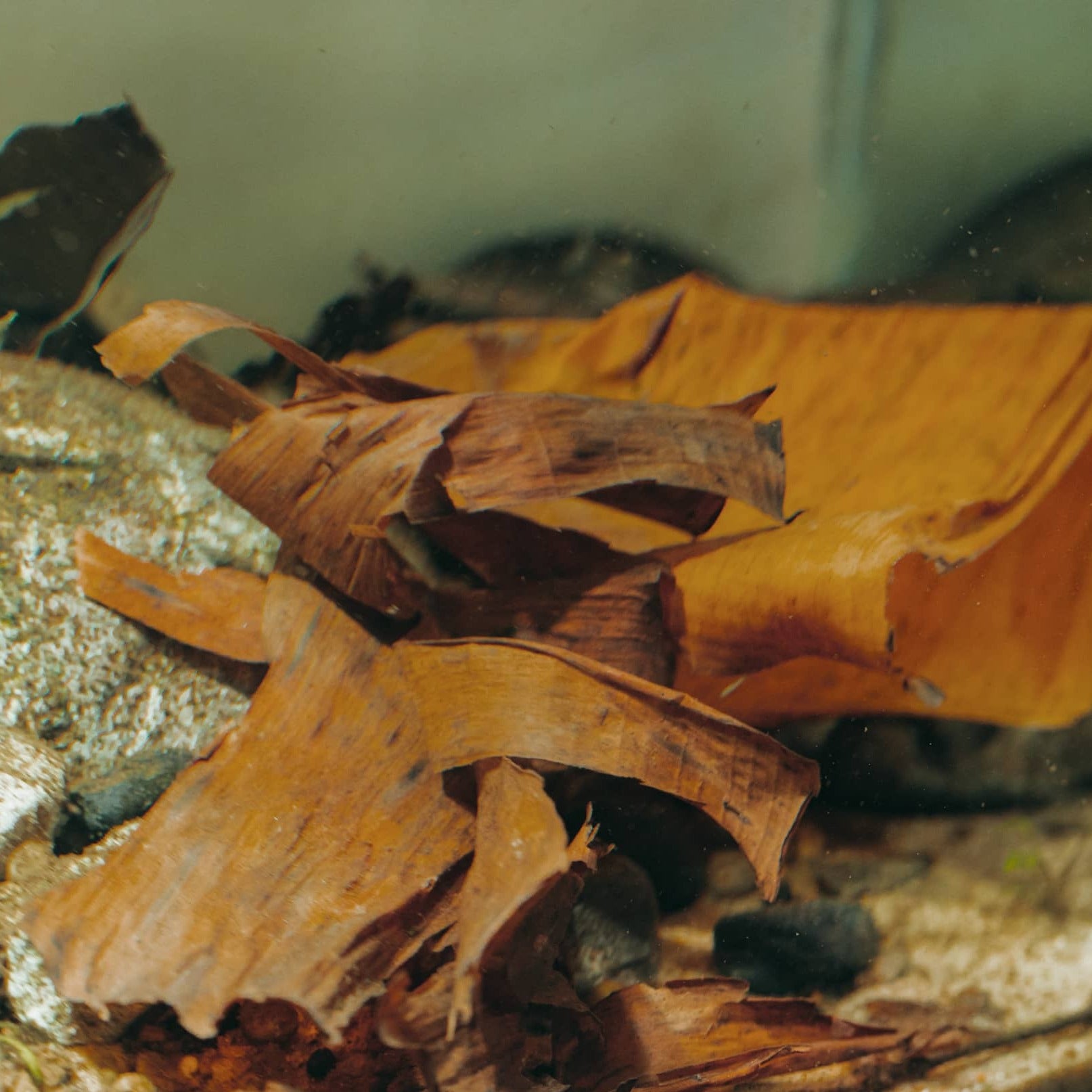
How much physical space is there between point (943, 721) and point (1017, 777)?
12cm

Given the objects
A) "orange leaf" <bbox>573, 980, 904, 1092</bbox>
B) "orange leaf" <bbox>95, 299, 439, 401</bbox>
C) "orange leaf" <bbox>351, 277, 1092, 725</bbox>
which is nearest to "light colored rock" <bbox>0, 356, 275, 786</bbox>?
"orange leaf" <bbox>95, 299, 439, 401</bbox>

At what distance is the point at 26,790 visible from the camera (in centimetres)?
95

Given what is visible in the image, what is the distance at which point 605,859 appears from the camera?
104cm

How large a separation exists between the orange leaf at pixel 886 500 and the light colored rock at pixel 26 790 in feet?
2.39

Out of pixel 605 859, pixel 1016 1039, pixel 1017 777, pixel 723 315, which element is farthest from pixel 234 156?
pixel 1016 1039

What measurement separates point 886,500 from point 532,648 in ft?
1.71

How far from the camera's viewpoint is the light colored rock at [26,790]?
0.92 metres

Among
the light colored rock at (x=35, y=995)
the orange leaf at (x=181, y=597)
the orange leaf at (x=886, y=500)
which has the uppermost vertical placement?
the orange leaf at (x=886, y=500)

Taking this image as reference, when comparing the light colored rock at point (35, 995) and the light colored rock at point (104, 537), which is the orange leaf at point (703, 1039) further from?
the light colored rock at point (104, 537)

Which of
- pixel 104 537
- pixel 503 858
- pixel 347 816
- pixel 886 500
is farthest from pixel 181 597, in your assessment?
pixel 886 500

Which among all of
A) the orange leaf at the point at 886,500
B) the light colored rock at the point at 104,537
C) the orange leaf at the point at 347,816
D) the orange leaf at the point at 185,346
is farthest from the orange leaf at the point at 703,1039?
the orange leaf at the point at 185,346

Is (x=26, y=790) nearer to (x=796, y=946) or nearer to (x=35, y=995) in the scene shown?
(x=35, y=995)

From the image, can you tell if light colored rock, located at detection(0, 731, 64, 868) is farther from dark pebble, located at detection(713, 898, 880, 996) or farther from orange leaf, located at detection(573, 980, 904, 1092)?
dark pebble, located at detection(713, 898, 880, 996)

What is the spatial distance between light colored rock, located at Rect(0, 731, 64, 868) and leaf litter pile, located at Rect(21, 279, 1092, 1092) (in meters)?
0.14
